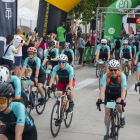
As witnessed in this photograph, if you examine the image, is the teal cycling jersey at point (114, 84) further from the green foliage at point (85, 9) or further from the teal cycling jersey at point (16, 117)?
the green foliage at point (85, 9)

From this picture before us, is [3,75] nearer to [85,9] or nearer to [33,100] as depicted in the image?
[33,100]

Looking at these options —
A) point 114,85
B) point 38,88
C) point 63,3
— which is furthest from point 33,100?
point 63,3

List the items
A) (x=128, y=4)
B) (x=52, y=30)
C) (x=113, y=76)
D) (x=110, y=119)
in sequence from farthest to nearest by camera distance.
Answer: (x=128, y=4)
(x=52, y=30)
(x=113, y=76)
(x=110, y=119)

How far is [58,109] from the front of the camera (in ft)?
22.8

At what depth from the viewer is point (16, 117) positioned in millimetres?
3693

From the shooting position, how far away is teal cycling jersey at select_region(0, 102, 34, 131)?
3.60 meters

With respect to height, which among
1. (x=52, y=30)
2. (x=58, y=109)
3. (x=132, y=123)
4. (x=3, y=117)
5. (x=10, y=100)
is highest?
(x=52, y=30)

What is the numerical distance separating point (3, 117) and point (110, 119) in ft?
8.33

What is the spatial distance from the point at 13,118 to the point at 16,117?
38 mm

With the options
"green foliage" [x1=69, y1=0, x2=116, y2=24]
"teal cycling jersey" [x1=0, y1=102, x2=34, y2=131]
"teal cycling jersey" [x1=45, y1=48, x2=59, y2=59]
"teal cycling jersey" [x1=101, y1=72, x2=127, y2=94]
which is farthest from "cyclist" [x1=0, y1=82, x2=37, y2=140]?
"green foliage" [x1=69, y1=0, x2=116, y2=24]

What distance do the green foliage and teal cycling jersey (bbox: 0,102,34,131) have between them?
84.6 ft

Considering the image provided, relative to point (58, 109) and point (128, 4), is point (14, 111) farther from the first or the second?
point (128, 4)

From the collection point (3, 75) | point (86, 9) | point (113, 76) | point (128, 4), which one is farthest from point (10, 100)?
point (86, 9)

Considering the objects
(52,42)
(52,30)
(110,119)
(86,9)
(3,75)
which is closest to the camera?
(3,75)
